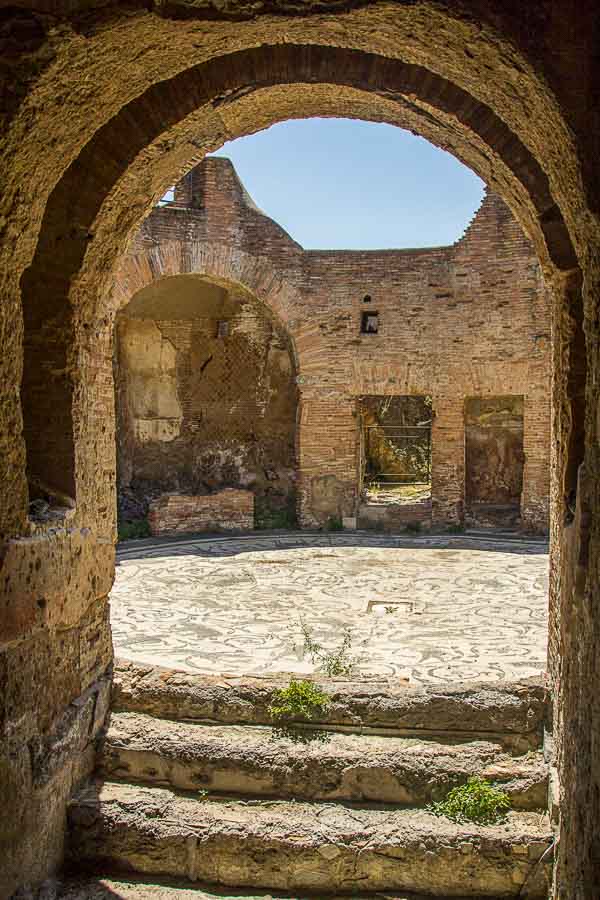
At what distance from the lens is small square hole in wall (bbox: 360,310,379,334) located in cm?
1317

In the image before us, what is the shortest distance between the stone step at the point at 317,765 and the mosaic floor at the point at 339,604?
716 millimetres

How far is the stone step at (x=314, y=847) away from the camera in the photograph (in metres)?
3.83

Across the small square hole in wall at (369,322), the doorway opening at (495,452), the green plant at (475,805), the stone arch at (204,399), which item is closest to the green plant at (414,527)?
the stone arch at (204,399)

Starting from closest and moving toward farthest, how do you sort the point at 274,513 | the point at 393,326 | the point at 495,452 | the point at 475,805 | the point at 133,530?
the point at 475,805
the point at 133,530
the point at 393,326
the point at 274,513
the point at 495,452

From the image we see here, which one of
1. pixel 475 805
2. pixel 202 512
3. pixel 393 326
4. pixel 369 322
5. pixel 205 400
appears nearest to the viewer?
pixel 475 805

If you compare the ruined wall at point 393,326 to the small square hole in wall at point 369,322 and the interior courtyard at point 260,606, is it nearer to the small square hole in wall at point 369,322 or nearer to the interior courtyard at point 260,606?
the small square hole in wall at point 369,322

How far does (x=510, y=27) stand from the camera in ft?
8.55

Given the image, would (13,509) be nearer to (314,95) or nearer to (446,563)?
(314,95)

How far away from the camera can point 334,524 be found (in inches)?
511

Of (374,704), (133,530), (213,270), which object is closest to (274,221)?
(213,270)

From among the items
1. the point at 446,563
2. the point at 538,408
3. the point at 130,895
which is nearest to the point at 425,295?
the point at 538,408

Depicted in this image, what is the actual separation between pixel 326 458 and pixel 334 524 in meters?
1.19

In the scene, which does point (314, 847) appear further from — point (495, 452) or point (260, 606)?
point (495, 452)

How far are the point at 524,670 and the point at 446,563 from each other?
190 inches
